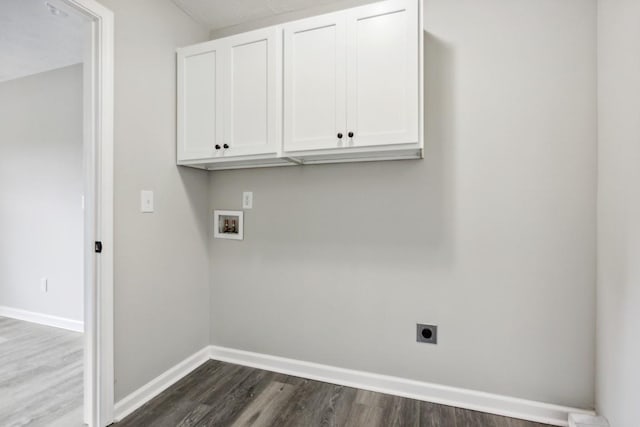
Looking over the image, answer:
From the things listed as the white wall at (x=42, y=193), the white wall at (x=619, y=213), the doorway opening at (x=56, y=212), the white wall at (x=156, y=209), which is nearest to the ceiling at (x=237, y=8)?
the white wall at (x=156, y=209)

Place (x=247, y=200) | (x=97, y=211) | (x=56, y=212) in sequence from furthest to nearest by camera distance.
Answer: (x=56, y=212), (x=247, y=200), (x=97, y=211)

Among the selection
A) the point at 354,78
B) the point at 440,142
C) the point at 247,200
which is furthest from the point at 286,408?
the point at 354,78

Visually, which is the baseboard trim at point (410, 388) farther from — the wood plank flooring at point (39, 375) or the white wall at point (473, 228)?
the wood plank flooring at point (39, 375)

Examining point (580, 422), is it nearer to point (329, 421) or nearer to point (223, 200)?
point (329, 421)

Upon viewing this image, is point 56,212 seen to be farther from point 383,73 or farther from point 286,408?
point 383,73

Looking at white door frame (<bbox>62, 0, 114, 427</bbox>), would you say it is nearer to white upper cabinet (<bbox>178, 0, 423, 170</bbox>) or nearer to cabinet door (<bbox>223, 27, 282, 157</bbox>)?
white upper cabinet (<bbox>178, 0, 423, 170</bbox>)

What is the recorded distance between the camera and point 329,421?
1.71 metres

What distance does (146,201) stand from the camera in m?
1.90

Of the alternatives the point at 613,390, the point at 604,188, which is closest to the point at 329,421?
the point at 613,390

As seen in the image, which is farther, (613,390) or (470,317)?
(470,317)

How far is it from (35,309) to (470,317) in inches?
159

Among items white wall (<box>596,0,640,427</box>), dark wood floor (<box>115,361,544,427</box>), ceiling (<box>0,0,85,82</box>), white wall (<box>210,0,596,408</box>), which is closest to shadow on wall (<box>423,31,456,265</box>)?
white wall (<box>210,0,596,408</box>)

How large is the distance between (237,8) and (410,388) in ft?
8.79

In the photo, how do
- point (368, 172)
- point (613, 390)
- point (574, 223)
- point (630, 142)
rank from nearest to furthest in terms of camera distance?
point (630, 142), point (613, 390), point (574, 223), point (368, 172)
